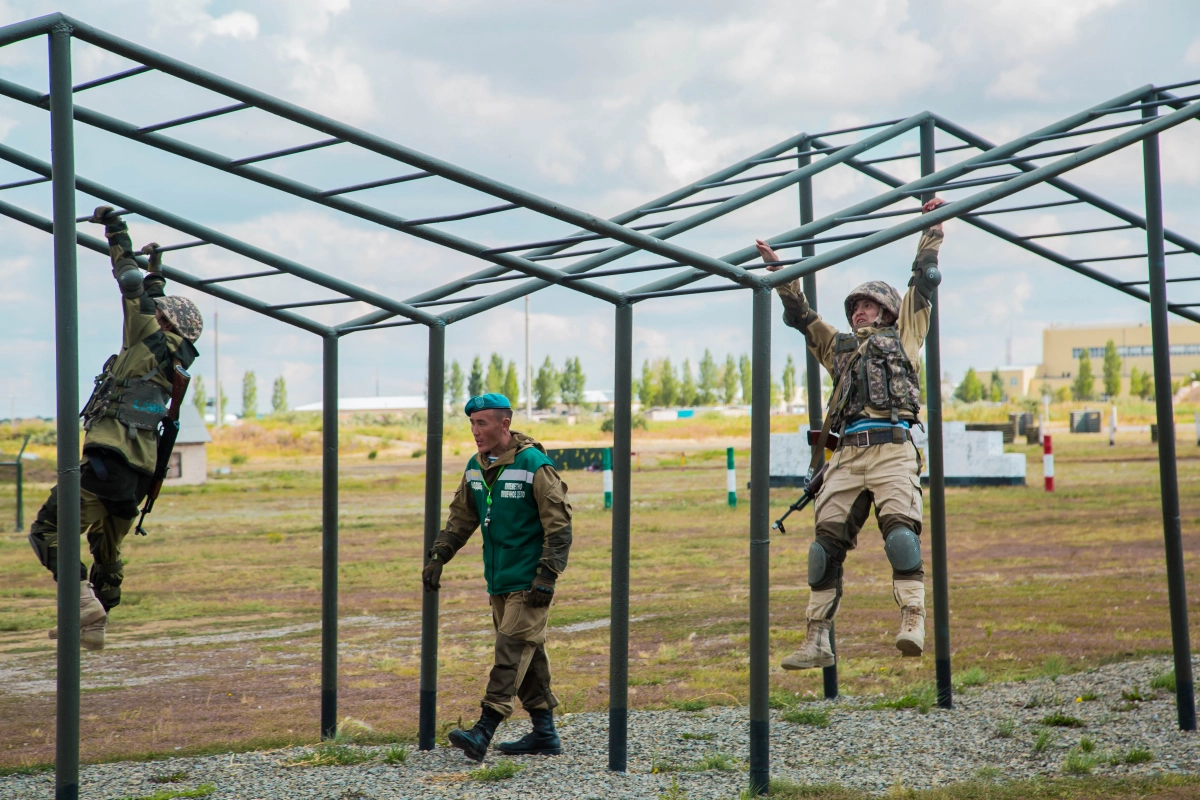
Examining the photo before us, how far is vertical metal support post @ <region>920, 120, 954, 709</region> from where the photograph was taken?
25.1 ft

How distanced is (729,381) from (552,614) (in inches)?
3610

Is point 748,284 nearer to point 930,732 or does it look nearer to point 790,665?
point 790,665

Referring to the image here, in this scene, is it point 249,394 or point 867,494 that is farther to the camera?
point 249,394

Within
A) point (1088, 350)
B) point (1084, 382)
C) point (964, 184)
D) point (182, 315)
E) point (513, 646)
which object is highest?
point (1088, 350)

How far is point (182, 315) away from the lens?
20.0 ft

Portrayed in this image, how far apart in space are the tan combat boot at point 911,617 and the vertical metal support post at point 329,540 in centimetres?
321

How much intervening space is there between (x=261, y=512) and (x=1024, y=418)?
30.5m

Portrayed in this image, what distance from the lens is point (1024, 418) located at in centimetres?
4447

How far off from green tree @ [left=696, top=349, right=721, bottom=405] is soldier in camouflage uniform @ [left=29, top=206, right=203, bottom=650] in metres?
92.9

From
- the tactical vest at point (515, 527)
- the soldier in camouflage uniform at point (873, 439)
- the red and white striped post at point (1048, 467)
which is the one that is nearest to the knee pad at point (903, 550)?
the soldier in camouflage uniform at point (873, 439)

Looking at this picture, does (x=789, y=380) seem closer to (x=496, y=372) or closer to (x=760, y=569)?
(x=496, y=372)

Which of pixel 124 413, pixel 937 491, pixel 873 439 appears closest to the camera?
pixel 124 413

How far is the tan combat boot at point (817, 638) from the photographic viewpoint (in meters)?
5.69

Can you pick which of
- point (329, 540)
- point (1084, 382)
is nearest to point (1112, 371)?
point (1084, 382)
